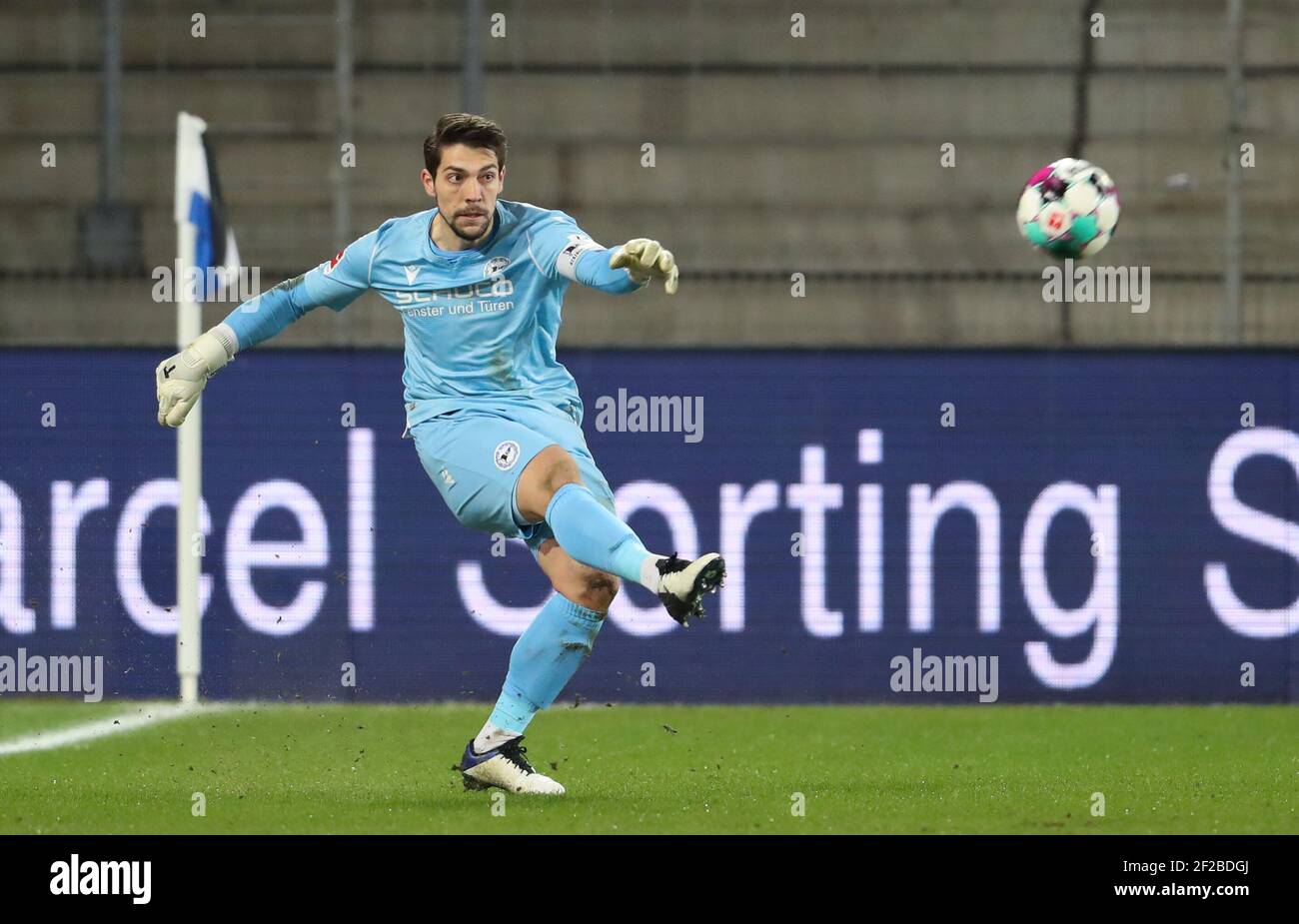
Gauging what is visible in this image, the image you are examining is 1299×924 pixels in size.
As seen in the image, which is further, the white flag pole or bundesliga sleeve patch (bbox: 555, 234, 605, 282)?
the white flag pole

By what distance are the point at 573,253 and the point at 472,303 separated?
450mm

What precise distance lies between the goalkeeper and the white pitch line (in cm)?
252

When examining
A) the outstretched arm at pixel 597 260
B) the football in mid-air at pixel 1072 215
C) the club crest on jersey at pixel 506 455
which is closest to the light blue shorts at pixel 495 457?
the club crest on jersey at pixel 506 455

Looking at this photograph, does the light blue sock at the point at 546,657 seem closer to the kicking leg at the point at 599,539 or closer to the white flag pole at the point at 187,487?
the kicking leg at the point at 599,539

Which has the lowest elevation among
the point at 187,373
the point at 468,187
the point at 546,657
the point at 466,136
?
the point at 546,657

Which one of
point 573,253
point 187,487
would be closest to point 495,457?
point 573,253

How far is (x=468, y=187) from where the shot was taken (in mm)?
6246

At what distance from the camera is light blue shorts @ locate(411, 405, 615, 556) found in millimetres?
6188

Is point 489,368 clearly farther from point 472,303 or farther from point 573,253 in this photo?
point 573,253

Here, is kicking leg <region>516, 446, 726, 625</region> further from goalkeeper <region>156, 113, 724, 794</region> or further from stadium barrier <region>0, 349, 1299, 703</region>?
stadium barrier <region>0, 349, 1299, 703</region>

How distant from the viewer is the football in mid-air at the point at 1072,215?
7500 millimetres

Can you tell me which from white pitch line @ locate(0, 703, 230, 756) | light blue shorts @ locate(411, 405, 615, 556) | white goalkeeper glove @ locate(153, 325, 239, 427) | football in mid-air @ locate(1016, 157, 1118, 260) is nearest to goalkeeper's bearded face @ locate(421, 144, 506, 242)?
light blue shorts @ locate(411, 405, 615, 556)

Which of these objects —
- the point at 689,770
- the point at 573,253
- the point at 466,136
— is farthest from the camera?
the point at 689,770

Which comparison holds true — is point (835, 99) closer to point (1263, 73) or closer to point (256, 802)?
point (1263, 73)
